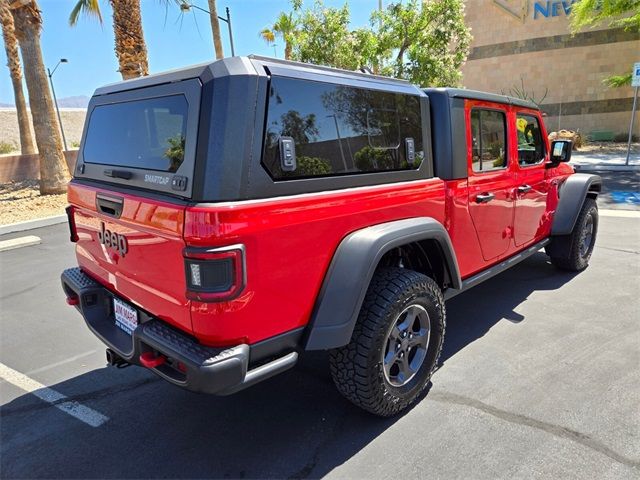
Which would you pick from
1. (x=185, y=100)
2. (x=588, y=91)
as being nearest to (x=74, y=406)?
(x=185, y=100)

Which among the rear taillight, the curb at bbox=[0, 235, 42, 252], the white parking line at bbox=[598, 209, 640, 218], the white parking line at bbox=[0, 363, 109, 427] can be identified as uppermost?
the rear taillight

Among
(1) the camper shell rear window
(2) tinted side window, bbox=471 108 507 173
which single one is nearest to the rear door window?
(1) the camper shell rear window

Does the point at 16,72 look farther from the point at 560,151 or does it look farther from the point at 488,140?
the point at 560,151

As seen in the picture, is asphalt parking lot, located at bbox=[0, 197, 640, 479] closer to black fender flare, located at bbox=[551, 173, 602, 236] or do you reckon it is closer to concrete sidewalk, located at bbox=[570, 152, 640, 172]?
black fender flare, located at bbox=[551, 173, 602, 236]

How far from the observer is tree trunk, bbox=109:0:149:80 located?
1056 cm

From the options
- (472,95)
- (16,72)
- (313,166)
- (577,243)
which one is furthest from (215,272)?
(16,72)

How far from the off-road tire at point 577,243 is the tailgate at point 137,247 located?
14.0 ft

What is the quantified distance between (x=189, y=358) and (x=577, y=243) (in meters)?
4.50

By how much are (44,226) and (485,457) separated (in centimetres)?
918

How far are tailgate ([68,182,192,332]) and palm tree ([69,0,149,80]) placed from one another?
30.4ft

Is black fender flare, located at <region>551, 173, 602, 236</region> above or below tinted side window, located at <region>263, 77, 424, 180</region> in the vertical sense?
below

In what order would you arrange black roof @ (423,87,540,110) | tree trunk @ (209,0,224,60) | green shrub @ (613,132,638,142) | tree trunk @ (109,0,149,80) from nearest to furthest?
black roof @ (423,87,540,110) < tree trunk @ (109,0,149,80) < tree trunk @ (209,0,224,60) < green shrub @ (613,132,638,142)

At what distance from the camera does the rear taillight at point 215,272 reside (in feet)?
6.05

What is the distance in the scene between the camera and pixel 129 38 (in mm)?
10688
